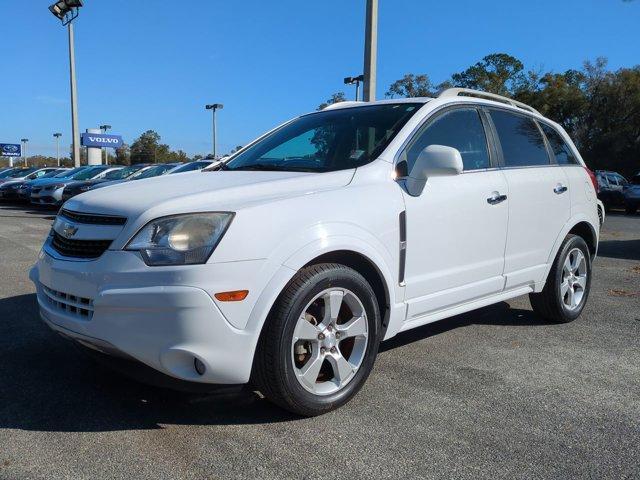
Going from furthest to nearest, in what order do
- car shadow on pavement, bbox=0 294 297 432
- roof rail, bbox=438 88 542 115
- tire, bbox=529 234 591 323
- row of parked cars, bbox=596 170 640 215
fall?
row of parked cars, bbox=596 170 640 215 → tire, bbox=529 234 591 323 → roof rail, bbox=438 88 542 115 → car shadow on pavement, bbox=0 294 297 432

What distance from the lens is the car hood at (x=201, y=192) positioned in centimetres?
292

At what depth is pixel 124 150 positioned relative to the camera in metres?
73.8

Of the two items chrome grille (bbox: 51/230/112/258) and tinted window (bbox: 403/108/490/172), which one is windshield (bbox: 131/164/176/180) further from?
chrome grille (bbox: 51/230/112/258)

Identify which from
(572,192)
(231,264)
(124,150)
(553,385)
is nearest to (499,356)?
(553,385)

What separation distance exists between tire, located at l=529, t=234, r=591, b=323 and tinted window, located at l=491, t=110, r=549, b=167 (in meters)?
0.82

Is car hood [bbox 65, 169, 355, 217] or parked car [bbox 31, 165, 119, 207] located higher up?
car hood [bbox 65, 169, 355, 217]

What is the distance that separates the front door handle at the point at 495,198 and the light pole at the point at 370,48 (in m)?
7.02

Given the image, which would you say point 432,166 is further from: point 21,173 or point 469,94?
point 21,173

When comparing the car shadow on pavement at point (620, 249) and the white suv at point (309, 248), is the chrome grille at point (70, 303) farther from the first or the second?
the car shadow on pavement at point (620, 249)

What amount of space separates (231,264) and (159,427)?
3.26 ft

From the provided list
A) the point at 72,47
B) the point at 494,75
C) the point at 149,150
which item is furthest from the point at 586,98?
the point at 149,150

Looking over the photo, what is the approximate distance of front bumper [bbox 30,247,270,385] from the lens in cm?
271

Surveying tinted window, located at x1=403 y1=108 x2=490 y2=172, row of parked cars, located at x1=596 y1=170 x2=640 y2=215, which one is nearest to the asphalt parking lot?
tinted window, located at x1=403 y1=108 x2=490 y2=172

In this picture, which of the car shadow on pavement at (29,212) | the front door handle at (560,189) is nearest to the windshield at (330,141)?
the front door handle at (560,189)
